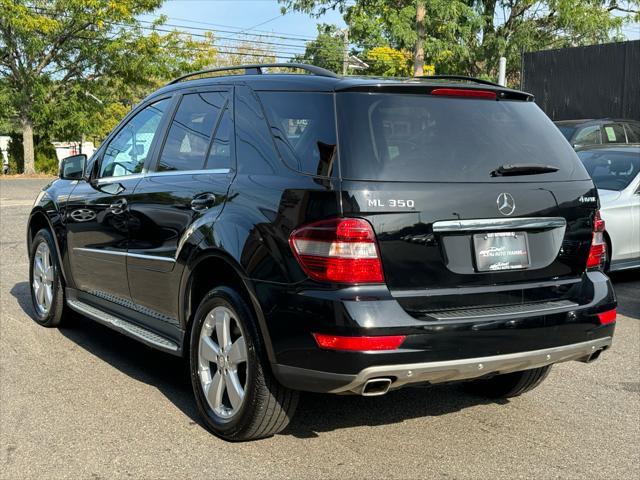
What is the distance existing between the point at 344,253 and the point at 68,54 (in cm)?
3506

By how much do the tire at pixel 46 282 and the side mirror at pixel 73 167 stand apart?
0.60 m

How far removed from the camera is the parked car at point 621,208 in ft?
28.5

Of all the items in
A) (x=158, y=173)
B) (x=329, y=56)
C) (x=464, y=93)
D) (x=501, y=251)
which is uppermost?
(x=329, y=56)

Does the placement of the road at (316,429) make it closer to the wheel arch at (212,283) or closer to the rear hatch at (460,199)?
the wheel arch at (212,283)

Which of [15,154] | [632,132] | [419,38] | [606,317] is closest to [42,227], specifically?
[606,317]

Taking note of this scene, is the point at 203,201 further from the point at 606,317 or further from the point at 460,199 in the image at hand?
the point at 606,317

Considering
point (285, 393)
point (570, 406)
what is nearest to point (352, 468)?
point (285, 393)

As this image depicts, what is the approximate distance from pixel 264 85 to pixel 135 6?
33231mm

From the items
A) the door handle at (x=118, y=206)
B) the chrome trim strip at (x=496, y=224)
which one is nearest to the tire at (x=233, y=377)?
the chrome trim strip at (x=496, y=224)

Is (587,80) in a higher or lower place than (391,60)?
lower

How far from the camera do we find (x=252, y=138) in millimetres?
4223

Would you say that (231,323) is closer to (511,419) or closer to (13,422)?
(13,422)

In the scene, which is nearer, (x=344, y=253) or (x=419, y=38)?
(x=344, y=253)

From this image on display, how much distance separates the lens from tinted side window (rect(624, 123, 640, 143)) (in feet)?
47.9
